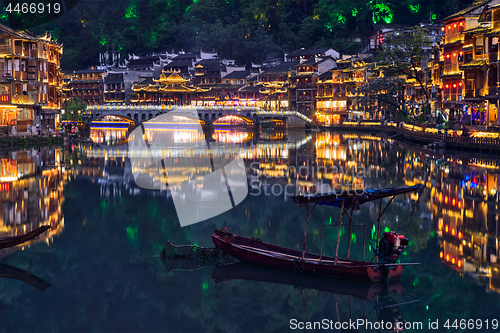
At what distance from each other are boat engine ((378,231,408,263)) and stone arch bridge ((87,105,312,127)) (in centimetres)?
9210

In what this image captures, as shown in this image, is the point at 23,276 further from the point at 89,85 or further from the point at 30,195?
the point at 89,85

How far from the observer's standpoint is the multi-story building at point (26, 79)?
6525 centimetres

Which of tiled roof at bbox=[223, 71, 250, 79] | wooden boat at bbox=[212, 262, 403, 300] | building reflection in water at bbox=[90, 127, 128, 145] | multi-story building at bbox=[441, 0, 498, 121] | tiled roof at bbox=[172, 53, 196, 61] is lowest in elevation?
wooden boat at bbox=[212, 262, 403, 300]

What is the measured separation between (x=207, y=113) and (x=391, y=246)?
9589 centimetres

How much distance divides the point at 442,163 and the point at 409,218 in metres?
22.8

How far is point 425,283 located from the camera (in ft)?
60.7

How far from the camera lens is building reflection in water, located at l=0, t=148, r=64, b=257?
2581cm

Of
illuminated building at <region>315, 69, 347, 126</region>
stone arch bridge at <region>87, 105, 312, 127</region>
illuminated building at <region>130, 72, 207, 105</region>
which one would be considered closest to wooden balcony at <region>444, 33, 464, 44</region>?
illuminated building at <region>315, 69, 347, 126</region>

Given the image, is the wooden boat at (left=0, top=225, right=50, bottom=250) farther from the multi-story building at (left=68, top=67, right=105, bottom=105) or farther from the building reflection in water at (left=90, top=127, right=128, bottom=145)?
the multi-story building at (left=68, top=67, right=105, bottom=105)

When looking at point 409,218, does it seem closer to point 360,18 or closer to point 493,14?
point 493,14

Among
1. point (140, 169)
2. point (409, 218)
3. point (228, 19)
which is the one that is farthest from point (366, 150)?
point (228, 19)

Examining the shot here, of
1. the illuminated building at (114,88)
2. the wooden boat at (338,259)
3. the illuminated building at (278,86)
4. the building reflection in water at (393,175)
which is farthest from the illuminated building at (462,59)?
the illuminated building at (114,88)

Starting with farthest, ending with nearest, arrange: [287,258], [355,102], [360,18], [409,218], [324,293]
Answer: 1. [360,18]
2. [355,102]
3. [409,218]
4. [287,258]
5. [324,293]

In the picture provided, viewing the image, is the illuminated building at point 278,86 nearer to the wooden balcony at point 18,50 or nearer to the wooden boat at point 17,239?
the wooden balcony at point 18,50
